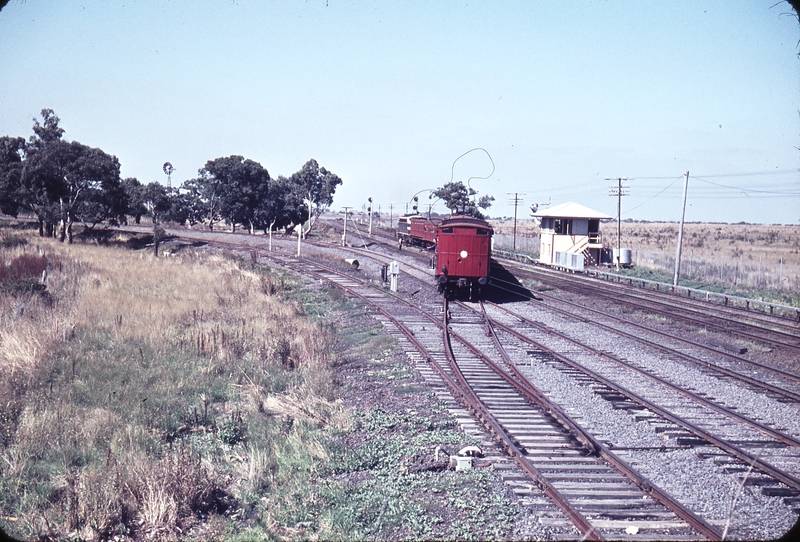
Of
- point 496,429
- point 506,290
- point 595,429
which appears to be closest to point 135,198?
point 506,290

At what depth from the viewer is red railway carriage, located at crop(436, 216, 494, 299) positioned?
2116 cm

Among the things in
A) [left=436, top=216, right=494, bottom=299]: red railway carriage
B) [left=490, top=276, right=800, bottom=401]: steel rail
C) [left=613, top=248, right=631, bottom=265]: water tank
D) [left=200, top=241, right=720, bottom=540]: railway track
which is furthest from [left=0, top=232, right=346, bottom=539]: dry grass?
[left=613, top=248, right=631, bottom=265]: water tank

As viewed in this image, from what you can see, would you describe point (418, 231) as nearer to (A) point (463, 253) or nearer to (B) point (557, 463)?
(A) point (463, 253)

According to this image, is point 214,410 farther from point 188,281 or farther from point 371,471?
point 188,281

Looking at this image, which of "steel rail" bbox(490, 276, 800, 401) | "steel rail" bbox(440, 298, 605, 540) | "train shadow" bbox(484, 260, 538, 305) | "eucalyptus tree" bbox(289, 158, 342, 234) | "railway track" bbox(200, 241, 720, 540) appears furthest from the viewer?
"eucalyptus tree" bbox(289, 158, 342, 234)

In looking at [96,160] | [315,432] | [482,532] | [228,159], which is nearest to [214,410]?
[315,432]

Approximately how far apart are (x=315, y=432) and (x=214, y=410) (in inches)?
83.3

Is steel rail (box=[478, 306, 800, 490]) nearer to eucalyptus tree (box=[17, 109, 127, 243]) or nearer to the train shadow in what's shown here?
the train shadow

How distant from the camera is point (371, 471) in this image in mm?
6906

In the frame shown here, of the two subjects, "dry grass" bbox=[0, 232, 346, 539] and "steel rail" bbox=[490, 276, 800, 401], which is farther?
"steel rail" bbox=[490, 276, 800, 401]

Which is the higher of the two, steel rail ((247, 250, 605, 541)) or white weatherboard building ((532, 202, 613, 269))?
white weatherboard building ((532, 202, 613, 269))

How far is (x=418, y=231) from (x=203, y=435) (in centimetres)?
3550

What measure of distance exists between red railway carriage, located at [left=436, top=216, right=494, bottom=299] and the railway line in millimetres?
5309

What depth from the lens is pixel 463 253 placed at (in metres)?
21.0
